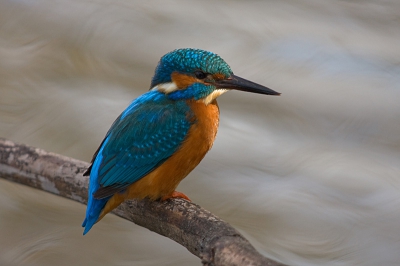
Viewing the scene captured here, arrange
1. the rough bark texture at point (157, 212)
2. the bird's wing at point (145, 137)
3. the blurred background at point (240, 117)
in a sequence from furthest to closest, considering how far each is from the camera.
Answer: the blurred background at point (240, 117)
the bird's wing at point (145, 137)
the rough bark texture at point (157, 212)

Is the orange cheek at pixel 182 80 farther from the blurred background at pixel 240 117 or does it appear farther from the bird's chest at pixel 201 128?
the blurred background at pixel 240 117

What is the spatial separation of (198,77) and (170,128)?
0.20 metres

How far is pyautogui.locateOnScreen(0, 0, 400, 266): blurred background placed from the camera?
342 centimetres

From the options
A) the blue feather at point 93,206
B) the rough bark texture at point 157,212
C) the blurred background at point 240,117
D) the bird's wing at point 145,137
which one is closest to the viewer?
the rough bark texture at point 157,212

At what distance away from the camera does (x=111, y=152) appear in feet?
7.09

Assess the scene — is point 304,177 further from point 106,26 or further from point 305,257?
point 106,26

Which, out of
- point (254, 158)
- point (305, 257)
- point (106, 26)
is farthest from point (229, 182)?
point (106, 26)

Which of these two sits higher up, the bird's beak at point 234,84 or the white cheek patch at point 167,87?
the bird's beak at point 234,84

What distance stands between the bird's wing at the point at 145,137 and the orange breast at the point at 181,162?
0.02 meters

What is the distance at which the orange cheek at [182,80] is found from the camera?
2.22 metres

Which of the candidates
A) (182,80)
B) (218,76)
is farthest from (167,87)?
(218,76)

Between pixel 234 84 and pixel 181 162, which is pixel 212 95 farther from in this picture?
pixel 181 162

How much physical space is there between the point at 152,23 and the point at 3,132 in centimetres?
146

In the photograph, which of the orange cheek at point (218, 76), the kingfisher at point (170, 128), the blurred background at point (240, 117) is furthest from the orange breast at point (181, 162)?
the blurred background at point (240, 117)
